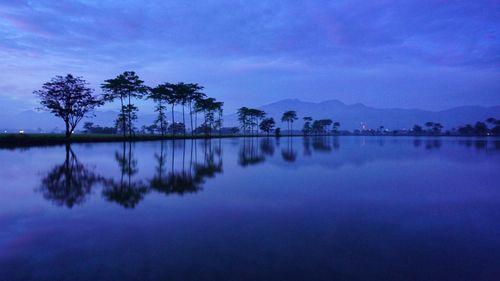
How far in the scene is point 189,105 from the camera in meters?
61.4

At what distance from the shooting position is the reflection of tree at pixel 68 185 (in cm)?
830

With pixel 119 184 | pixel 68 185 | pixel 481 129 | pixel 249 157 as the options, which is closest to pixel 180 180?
pixel 119 184

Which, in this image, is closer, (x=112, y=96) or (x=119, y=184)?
(x=119, y=184)

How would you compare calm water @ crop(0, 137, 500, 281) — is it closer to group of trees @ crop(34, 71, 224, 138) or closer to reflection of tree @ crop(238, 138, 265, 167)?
reflection of tree @ crop(238, 138, 265, 167)

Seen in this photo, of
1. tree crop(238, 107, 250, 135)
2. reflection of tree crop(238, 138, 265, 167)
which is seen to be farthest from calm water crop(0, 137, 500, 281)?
tree crop(238, 107, 250, 135)

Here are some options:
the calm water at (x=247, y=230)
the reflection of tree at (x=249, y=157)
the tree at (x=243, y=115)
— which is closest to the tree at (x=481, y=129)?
the tree at (x=243, y=115)

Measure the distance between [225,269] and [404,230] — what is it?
395cm

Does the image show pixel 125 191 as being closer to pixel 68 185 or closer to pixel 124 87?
pixel 68 185

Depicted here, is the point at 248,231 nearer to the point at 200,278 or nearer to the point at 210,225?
the point at 210,225

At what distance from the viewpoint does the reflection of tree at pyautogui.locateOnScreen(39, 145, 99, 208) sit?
27.2 ft

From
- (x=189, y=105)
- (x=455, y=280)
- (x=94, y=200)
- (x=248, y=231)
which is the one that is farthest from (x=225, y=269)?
(x=189, y=105)

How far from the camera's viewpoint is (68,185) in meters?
10.2

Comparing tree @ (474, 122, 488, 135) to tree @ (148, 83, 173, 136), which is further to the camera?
tree @ (474, 122, 488, 135)

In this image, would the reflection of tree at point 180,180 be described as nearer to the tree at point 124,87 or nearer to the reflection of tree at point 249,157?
the reflection of tree at point 249,157
